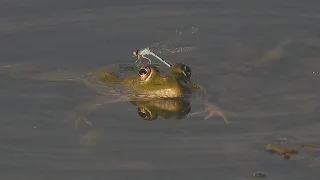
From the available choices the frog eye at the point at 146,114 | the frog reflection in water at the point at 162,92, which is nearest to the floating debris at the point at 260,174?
the frog reflection in water at the point at 162,92

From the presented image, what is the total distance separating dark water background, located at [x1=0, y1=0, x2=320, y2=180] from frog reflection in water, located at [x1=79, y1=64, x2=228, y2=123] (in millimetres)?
170

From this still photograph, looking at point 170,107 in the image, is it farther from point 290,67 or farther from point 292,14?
point 292,14

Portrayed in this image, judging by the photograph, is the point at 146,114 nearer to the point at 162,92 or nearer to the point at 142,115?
the point at 142,115

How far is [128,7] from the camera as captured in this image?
11891 mm

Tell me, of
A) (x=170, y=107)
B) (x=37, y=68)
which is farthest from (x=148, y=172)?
(x=37, y=68)

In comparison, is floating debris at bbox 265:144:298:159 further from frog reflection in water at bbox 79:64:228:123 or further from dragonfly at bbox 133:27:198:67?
dragonfly at bbox 133:27:198:67

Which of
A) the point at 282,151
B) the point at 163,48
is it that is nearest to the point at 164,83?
the point at 163,48

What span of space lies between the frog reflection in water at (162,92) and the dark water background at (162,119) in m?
0.17

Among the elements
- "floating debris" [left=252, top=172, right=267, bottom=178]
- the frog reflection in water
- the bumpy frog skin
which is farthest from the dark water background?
the bumpy frog skin

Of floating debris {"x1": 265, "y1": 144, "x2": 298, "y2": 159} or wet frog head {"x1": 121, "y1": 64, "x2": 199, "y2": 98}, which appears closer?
floating debris {"x1": 265, "y1": 144, "x2": 298, "y2": 159}

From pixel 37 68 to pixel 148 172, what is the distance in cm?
328

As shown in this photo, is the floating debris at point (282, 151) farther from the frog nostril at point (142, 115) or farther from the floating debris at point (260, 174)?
the frog nostril at point (142, 115)

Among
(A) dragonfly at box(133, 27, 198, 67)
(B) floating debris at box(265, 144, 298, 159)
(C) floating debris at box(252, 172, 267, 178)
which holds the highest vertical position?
(A) dragonfly at box(133, 27, 198, 67)

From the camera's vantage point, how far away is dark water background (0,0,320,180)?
7438mm
